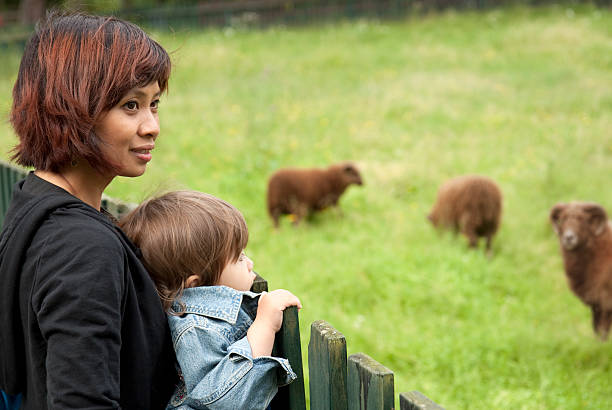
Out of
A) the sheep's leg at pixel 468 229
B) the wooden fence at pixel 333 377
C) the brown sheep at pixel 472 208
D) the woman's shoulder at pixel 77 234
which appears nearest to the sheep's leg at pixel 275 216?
the brown sheep at pixel 472 208

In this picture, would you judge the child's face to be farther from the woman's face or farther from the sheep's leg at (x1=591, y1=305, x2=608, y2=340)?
the sheep's leg at (x1=591, y1=305, x2=608, y2=340)

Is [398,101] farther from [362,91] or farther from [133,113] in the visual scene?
[133,113]

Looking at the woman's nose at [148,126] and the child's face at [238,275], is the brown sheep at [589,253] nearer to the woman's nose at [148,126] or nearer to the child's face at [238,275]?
the child's face at [238,275]

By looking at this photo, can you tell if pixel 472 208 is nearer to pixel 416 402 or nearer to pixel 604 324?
pixel 604 324

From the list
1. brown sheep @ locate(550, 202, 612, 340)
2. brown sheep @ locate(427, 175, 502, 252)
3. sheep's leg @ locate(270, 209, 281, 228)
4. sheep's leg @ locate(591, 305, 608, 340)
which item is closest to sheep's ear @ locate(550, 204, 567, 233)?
brown sheep @ locate(550, 202, 612, 340)

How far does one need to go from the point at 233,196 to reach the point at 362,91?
6.43m

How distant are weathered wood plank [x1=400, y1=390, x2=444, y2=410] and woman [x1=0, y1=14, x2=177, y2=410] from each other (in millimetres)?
590

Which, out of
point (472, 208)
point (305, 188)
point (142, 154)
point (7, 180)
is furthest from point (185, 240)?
point (305, 188)

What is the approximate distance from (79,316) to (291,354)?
2.32ft

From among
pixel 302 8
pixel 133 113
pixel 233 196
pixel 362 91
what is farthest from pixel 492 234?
pixel 302 8

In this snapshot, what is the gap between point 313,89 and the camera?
13914 millimetres

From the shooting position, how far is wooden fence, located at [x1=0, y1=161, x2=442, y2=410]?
1435mm

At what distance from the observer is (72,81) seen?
1.41 m

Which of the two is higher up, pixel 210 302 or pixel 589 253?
pixel 210 302
